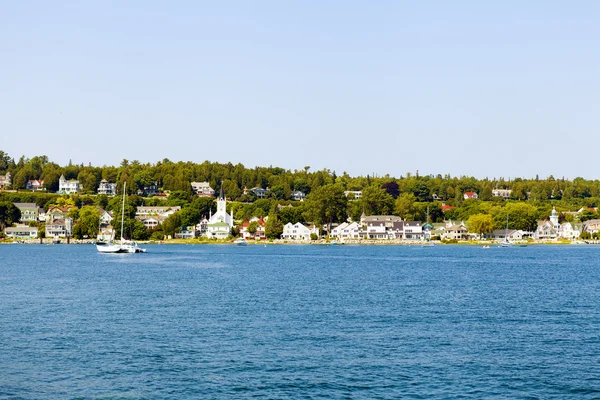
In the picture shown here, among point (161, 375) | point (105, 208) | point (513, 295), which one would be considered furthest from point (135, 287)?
point (105, 208)

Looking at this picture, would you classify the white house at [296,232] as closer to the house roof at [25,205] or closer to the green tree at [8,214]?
the green tree at [8,214]

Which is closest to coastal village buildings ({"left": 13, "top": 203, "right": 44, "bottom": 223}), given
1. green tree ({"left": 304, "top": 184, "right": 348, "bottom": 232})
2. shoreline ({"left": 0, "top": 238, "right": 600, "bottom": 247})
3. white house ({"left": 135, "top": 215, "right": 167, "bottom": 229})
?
shoreline ({"left": 0, "top": 238, "right": 600, "bottom": 247})

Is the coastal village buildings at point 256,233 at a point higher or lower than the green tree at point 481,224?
lower

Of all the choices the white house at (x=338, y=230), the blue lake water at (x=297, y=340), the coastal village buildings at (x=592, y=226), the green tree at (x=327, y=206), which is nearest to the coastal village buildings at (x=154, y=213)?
the green tree at (x=327, y=206)

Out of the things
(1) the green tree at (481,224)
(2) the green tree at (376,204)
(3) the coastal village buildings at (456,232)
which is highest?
(2) the green tree at (376,204)

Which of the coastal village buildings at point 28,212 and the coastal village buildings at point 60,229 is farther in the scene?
the coastal village buildings at point 28,212

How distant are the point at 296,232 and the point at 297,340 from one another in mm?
139077

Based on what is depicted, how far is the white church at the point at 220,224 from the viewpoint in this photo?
169 metres

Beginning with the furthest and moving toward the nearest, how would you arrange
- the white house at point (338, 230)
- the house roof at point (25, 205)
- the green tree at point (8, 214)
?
the house roof at point (25, 205) < the white house at point (338, 230) < the green tree at point (8, 214)

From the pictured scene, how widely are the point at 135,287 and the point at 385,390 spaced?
29.4 m

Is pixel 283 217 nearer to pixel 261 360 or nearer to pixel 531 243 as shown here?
pixel 531 243

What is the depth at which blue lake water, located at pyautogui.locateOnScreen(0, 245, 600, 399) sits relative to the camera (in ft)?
70.7

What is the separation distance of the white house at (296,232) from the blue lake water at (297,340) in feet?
379

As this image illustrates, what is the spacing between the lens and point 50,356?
25.0 meters
